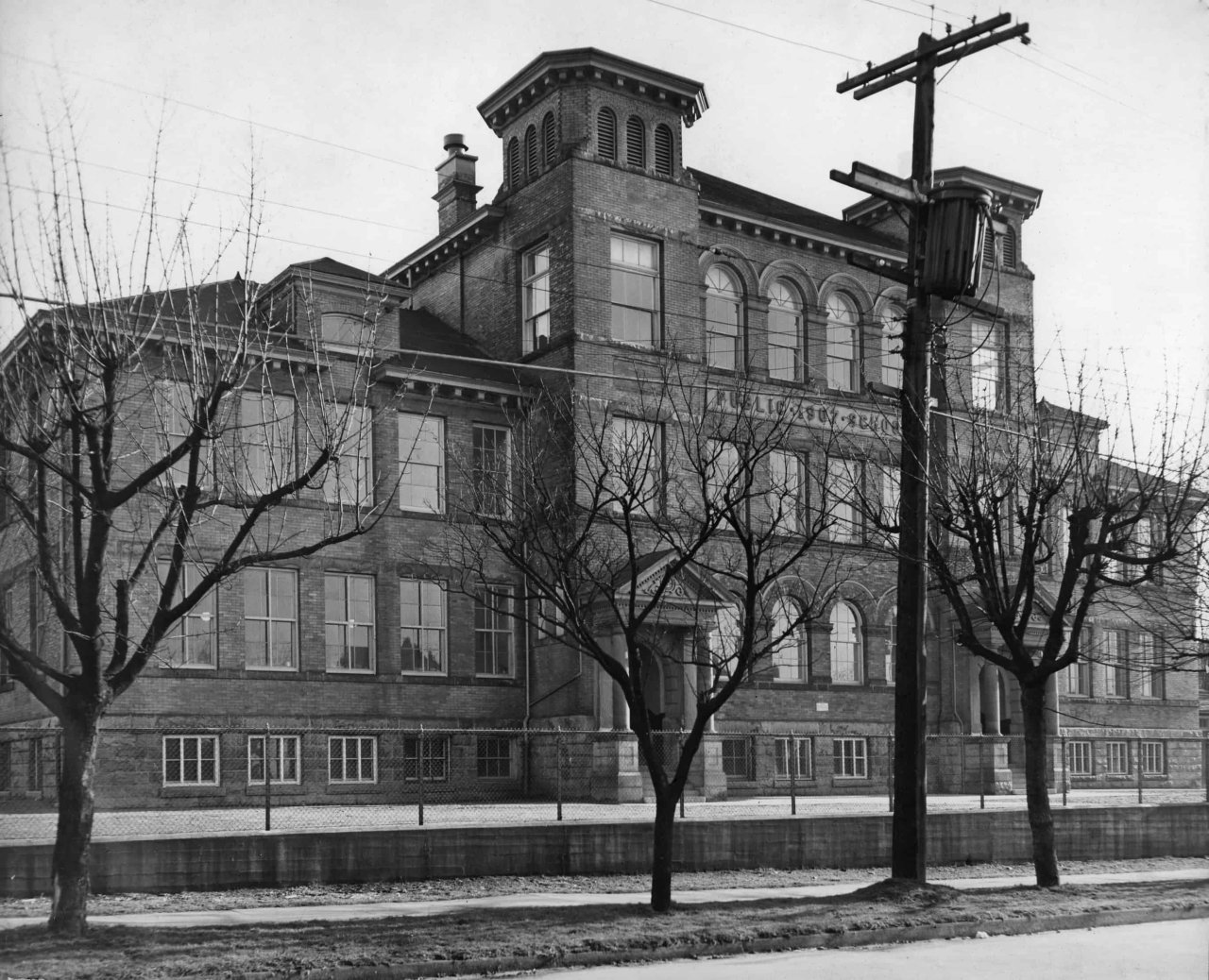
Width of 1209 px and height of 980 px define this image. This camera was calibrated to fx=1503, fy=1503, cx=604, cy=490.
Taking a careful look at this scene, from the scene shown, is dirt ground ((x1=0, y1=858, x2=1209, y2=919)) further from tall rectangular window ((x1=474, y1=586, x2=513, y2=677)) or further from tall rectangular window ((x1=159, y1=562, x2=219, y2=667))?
tall rectangular window ((x1=474, y1=586, x2=513, y2=677))

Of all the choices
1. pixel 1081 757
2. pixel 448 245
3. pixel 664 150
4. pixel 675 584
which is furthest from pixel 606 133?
pixel 1081 757

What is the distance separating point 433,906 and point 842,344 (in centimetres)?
Result: 2421

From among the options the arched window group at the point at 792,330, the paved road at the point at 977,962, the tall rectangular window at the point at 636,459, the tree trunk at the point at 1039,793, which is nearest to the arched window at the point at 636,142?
the arched window group at the point at 792,330

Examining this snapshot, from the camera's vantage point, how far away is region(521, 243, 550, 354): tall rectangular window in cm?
3484

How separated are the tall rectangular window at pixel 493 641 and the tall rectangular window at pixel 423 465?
8.20 feet

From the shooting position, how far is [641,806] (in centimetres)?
2769

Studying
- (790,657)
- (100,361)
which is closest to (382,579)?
(790,657)

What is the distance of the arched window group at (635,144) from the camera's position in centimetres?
3444

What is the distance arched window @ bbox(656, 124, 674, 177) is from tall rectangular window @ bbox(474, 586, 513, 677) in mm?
10497

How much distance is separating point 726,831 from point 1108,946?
8.34 metres

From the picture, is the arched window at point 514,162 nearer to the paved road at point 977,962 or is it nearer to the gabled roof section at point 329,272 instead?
the gabled roof section at point 329,272

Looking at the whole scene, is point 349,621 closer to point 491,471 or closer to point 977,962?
point 491,471

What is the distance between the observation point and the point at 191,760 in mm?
27969

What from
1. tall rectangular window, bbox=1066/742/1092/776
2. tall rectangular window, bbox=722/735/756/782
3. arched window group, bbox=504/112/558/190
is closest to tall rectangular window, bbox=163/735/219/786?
tall rectangular window, bbox=722/735/756/782
